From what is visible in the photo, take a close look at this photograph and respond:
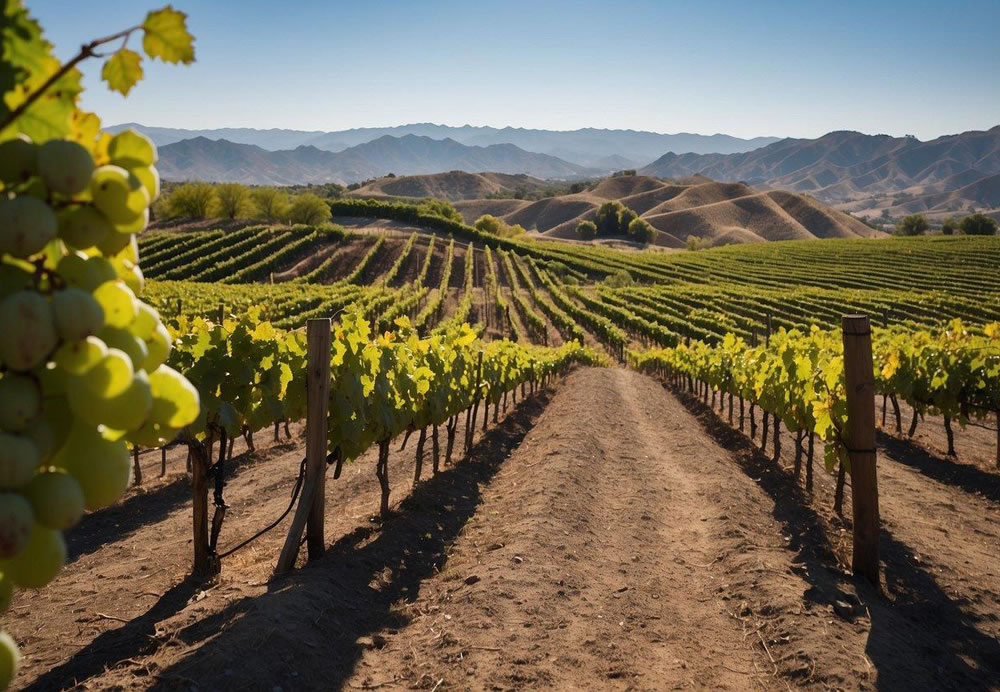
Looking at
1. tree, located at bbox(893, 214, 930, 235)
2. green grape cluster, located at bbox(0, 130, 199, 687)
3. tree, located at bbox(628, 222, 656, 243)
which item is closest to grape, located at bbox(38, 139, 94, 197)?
green grape cluster, located at bbox(0, 130, 199, 687)

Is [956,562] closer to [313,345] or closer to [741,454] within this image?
[741,454]

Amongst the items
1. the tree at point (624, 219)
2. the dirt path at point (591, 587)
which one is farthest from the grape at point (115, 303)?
the tree at point (624, 219)

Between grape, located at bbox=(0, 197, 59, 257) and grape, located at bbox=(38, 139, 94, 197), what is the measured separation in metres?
0.04

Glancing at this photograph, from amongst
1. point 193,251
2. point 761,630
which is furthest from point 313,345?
point 193,251

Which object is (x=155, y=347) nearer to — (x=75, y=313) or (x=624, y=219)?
(x=75, y=313)

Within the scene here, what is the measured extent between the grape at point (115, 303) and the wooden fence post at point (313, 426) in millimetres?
4106

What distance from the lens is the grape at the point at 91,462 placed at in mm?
972

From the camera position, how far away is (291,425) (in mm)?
14195

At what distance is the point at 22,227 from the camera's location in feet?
2.84

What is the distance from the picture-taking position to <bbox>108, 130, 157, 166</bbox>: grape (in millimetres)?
1007

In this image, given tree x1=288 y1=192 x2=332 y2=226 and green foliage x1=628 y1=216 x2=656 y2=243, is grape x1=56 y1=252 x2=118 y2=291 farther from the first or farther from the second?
green foliage x1=628 y1=216 x2=656 y2=243

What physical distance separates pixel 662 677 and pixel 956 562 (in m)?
4.07

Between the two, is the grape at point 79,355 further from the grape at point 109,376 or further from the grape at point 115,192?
the grape at point 115,192

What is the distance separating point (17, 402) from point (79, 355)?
0.09 meters
